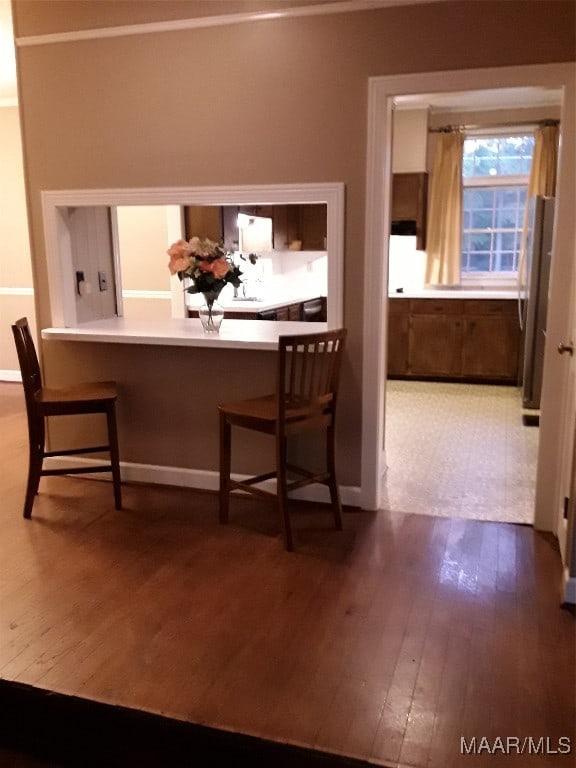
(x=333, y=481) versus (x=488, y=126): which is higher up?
(x=488, y=126)

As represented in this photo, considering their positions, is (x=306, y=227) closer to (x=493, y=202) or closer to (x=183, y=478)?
(x=493, y=202)

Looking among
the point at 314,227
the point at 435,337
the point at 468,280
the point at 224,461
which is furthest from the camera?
the point at 468,280

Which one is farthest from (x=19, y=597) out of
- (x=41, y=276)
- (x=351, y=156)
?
(x=351, y=156)

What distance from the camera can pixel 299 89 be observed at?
3133 mm

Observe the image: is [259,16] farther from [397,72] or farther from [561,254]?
[561,254]

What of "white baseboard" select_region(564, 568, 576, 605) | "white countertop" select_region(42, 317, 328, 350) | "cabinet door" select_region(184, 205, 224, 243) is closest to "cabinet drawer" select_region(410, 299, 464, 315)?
"cabinet door" select_region(184, 205, 224, 243)

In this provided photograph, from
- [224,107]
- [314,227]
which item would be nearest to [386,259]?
[224,107]

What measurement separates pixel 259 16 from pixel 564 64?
1408 millimetres

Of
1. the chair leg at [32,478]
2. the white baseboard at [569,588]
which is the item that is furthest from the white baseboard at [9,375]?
the white baseboard at [569,588]

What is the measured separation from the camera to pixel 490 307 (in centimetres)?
626

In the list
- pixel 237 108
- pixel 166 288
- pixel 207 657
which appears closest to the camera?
pixel 207 657

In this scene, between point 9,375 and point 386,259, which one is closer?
point 386,259

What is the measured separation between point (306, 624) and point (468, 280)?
211 inches

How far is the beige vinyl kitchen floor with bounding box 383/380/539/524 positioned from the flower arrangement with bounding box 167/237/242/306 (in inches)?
58.3
